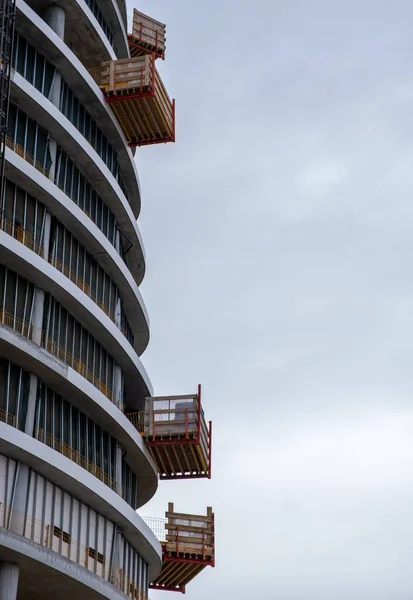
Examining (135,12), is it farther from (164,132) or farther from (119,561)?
(119,561)

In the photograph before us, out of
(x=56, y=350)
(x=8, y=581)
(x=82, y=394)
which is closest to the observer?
(x=8, y=581)


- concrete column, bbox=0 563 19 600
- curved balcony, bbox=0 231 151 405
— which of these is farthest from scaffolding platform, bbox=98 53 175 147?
concrete column, bbox=0 563 19 600

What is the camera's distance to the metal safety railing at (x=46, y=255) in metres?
46.4

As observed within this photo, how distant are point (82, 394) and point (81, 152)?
12.1 meters

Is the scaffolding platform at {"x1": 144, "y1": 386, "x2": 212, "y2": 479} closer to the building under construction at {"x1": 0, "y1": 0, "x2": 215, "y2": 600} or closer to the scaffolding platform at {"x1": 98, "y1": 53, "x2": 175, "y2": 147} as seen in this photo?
the building under construction at {"x1": 0, "y1": 0, "x2": 215, "y2": 600}

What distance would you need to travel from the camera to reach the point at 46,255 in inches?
1913

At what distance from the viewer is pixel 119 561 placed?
50.5 m

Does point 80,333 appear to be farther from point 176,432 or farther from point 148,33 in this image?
point 148,33

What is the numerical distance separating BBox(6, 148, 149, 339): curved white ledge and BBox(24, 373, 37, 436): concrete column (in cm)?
810

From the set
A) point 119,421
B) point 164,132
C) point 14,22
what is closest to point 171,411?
point 119,421

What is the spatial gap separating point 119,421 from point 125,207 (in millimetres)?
12052

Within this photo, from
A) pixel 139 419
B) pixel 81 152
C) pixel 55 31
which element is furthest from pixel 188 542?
pixel 55 31

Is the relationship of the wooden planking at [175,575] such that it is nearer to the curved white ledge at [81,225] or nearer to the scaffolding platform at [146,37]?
the curved white ledge at [81,225]

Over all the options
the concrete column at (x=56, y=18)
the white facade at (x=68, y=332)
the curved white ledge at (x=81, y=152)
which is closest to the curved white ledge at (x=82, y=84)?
the white facade at (x=68, y=332)
